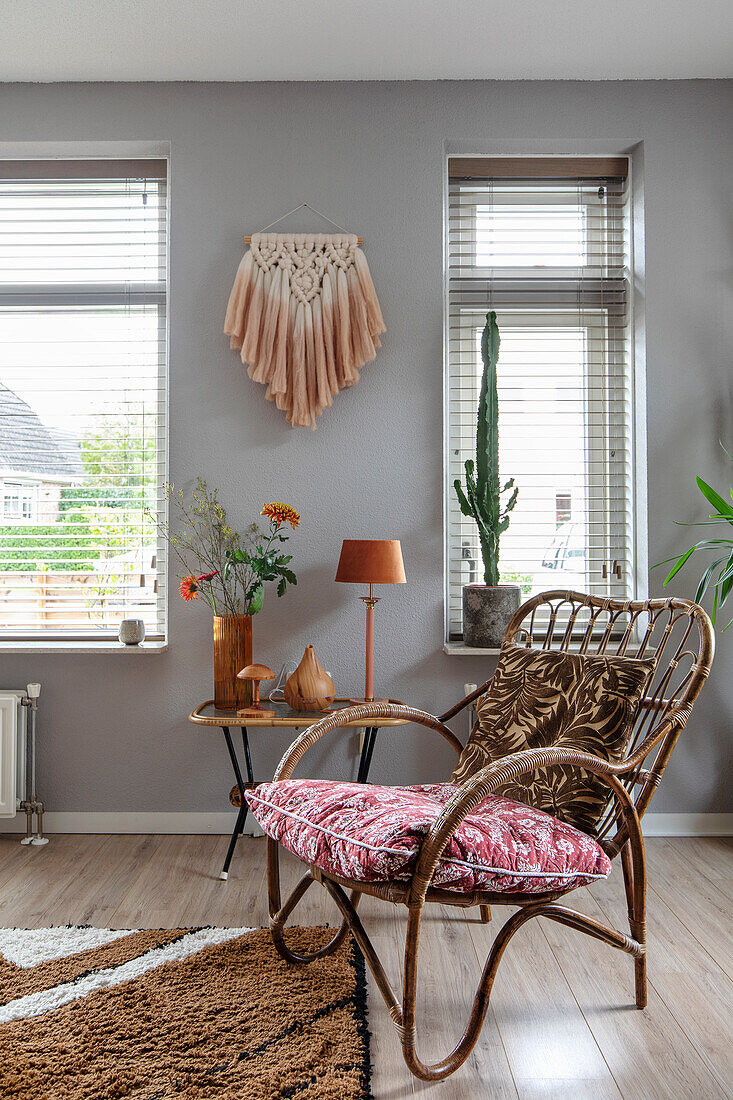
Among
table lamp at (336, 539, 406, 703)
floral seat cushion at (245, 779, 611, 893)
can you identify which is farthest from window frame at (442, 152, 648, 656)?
floral seat cushion at (245, 779, 611, 893)

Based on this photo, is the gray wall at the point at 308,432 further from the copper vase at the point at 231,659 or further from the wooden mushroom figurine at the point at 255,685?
the wooden mushroom figurine at the point at 255,685

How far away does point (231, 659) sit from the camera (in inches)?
104

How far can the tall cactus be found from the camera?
2797 mm

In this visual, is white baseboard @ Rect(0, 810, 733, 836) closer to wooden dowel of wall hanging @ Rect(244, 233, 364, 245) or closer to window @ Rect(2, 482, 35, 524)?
window @ Rect(2, 482, 35, 524)

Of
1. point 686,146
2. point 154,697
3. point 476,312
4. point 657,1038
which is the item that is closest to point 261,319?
point 476,312

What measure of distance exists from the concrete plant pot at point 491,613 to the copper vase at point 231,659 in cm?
80

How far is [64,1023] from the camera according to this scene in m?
1.67

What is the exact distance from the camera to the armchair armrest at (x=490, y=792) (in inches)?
57.7

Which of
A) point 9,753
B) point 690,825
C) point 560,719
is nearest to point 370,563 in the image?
point 560,719

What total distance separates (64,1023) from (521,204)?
2999mm

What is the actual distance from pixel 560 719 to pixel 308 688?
0.91m

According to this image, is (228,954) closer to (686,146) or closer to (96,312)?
(96,312)

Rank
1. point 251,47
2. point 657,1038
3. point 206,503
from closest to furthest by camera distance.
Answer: point 657,1038 → point 251,47 → point 206,503

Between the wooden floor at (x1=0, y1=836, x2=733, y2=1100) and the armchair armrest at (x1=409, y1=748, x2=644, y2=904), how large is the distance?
351mm
